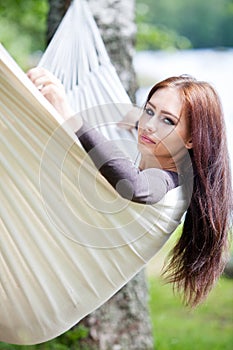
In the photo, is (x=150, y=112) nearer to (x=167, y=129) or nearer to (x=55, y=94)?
(x=167, y=129)

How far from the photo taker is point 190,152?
172 centimetres

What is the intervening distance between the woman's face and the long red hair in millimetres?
19

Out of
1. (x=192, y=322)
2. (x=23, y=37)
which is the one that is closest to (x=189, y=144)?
(x=192, y=322)

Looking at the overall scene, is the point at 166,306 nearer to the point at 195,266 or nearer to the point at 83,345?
the point at 83,345

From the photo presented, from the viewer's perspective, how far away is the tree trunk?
2869mm

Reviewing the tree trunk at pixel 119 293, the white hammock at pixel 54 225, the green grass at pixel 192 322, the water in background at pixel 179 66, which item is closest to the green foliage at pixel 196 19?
the water in background at pixel 179 66

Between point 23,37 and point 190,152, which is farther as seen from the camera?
point 23,37

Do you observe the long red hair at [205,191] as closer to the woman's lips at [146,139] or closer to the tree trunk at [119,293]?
the woman's lips at [146,139]

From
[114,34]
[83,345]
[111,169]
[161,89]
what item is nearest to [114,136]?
[161,89]

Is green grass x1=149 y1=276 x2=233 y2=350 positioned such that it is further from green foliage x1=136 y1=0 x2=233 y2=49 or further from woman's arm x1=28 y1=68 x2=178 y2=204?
green foliage x1=136 y1=0 x2=233 y2=49

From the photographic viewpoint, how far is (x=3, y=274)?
5.65ft

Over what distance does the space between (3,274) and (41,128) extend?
366 millimetres

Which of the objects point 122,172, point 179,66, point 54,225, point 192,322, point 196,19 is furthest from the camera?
point 196,19

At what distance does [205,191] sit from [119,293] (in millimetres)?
1266
